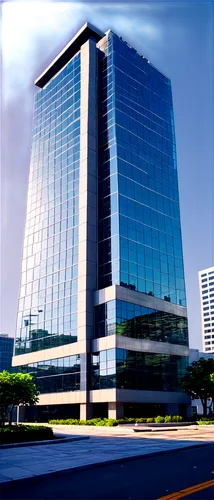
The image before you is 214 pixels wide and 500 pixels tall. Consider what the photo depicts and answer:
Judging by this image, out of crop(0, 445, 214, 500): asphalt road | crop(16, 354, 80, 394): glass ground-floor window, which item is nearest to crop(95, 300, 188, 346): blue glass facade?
crop(16, 354, 80, 394): glass ground-floor window

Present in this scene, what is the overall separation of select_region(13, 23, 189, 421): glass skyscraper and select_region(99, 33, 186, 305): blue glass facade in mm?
193

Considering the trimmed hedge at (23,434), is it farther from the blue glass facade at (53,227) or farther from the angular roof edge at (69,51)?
the angular roof edge at (69,51)

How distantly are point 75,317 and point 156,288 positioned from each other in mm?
11189

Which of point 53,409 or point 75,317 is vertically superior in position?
point 75,317

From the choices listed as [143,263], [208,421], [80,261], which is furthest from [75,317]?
[208,421]

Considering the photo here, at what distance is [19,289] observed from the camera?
63219mm

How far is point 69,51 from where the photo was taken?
69875 mm

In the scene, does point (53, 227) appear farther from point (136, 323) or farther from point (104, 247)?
point (136, 323)

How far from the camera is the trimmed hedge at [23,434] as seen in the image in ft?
65.4

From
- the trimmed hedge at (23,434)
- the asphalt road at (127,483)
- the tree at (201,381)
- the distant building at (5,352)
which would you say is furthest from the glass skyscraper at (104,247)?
the distant building at (5,352)

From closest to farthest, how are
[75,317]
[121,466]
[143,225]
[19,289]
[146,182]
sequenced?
[121,466] < [75,317] < [143,225] < [146,182] < [19,289]

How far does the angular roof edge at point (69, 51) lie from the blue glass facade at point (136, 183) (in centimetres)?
393

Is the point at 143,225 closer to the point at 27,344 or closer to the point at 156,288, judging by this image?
the point at 156,288

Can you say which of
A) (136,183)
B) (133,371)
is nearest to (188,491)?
(133,371)
